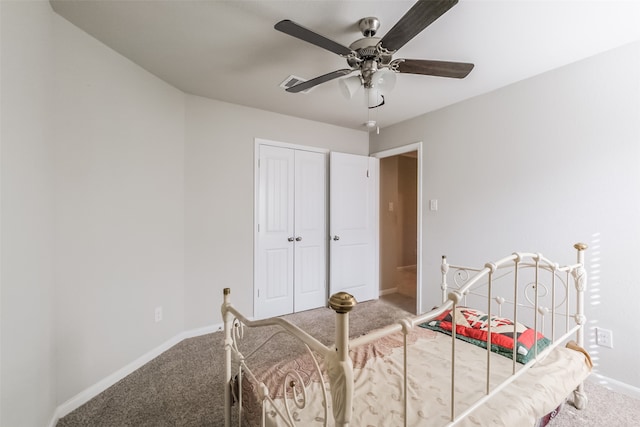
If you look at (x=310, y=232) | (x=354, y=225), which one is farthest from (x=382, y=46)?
(x=354, y=225)

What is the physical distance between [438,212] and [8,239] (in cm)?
324

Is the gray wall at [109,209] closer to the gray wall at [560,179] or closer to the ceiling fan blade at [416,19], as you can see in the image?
the ceiling fan blade at [416,19]

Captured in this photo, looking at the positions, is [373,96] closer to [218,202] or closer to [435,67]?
[435,67]

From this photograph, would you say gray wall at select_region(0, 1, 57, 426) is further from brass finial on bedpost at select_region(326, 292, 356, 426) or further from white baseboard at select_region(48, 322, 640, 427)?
brass finial on bedpost at select_region(326, 292, 356, 426)

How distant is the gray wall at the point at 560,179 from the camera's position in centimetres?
181

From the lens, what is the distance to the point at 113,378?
1895 mm

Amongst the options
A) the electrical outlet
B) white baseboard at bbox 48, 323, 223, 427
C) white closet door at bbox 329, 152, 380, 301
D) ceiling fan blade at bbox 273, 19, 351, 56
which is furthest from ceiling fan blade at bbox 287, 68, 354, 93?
the electrical outlet

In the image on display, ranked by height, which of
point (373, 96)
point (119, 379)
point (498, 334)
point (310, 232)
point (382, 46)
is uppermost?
point (382, 46)

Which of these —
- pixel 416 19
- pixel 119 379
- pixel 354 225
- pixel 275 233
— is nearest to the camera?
pixel 416 19

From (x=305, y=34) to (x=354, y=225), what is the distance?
101 inches

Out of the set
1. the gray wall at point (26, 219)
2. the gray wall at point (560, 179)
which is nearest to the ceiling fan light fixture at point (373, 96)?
the gray wall at point (560, 179)

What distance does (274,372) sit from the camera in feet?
4.23

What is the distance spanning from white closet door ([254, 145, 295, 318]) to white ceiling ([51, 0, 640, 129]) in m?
0.89

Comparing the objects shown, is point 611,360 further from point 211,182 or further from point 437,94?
point 211,182
